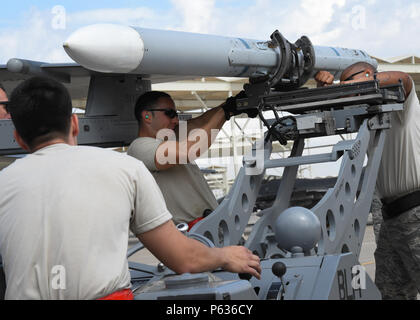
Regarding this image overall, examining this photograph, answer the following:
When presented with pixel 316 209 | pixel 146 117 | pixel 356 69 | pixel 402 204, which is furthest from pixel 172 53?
pixel 402 204

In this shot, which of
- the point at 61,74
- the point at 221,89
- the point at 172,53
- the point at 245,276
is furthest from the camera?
the point at 221,89

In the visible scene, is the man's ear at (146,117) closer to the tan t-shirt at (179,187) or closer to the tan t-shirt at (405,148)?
the tan t-shirt at (179,187)

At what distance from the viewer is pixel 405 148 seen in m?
4.36

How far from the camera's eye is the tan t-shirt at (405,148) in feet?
14.3

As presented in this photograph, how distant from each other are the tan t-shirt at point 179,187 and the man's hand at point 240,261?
1.69 meters

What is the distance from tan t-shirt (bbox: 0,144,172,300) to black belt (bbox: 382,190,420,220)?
2.84m

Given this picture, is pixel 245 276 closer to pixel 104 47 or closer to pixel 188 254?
pixel 188 254

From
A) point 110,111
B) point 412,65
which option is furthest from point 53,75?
point 412,65

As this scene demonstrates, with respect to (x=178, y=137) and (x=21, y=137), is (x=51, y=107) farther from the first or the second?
(x=178, y=137)

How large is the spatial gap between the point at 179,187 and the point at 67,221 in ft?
7.50

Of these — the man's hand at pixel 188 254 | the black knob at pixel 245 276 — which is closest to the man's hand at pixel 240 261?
the man's hand at pixel 188 254

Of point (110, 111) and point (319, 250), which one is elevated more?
point (110, 111)

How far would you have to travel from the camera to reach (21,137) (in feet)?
7.09
